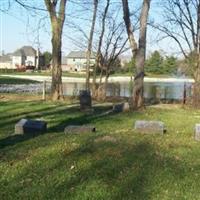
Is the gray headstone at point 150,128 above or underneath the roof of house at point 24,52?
underneath

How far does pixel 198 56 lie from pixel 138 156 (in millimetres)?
17533

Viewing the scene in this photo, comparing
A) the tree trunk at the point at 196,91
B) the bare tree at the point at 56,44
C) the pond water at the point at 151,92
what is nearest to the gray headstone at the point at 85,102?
the bare tree at the point at 56,44

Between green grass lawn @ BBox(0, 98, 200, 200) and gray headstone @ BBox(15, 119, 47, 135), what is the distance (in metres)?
0.37

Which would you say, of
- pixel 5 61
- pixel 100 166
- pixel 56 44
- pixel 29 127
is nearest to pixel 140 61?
pixel 56 44

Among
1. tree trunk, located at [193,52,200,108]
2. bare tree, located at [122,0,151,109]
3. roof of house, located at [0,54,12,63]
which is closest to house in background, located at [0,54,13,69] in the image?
roof of house, located at [0,54,12,63]

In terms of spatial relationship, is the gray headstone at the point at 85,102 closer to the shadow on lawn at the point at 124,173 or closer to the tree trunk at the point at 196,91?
the tree trunk at the point at 196,91

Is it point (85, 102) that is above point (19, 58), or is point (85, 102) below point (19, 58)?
below

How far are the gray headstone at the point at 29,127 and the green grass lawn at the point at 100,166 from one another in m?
0.37

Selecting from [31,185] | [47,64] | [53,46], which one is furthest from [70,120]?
[47,64]

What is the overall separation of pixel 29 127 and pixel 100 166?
437 cm

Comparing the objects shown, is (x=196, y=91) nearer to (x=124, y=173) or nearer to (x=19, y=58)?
(x=124, y=173)

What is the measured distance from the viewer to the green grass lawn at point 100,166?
21.9 feet

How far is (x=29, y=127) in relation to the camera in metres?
12.0

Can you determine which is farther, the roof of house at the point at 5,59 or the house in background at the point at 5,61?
the roof of house at the point at 5,59
